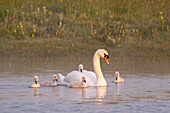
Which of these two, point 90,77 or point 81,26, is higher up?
point 81,26

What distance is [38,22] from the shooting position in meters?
24.0

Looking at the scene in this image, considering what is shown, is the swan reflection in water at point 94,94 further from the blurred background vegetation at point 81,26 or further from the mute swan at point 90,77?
the blurred background vegetation at point 81,26

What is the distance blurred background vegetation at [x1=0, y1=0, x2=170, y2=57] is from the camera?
75.2 feet

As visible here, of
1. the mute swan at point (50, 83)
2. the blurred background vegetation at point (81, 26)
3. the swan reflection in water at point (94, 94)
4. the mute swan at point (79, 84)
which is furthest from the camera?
the blurred background vegetation at point (81, 26)

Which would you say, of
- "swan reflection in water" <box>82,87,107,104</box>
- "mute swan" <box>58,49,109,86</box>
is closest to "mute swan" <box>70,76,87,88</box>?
"swan reflection in water" <box>82,87,107,104</box>

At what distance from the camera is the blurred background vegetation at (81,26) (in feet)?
75.2

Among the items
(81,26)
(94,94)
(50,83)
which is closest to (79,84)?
(50,83)

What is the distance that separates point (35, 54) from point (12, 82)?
5.16m

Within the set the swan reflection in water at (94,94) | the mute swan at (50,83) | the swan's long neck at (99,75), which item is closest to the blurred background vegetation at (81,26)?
the swan's long neck at (99,75)

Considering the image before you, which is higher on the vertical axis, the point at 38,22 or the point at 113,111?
the point at 38,22

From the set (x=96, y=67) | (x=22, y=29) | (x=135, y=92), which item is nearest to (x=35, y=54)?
(x=22, y=29)

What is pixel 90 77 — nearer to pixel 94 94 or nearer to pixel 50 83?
pixel 50 83

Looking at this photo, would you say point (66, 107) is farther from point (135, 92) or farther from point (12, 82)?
point (12, 82)

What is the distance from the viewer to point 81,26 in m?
24.0
